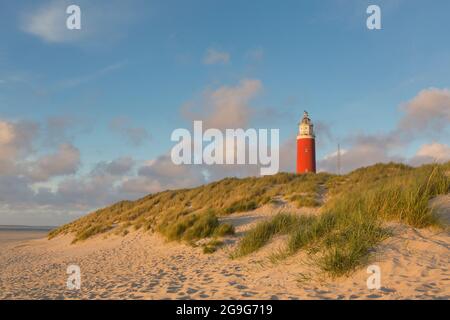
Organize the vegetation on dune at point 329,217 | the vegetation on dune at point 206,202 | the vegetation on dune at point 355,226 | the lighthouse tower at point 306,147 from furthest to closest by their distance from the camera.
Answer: the lighthouse tower at point 306,147, the vegetation on dune at point 206,202, the vegetation on dune at point 329,217, the vegetation on dune at point 355,226

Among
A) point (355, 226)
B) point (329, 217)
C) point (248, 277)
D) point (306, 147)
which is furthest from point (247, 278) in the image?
point (306, 147)

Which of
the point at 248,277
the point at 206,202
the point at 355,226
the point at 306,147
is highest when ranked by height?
the point at 306,147

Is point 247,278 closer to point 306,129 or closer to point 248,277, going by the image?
point 248,277

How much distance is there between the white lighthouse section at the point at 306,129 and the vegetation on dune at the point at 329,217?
1385cm

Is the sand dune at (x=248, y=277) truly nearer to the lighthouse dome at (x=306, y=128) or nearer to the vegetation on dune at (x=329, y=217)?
the vegetation on dune at (x=329, y=217)

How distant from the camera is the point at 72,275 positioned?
1155 cm

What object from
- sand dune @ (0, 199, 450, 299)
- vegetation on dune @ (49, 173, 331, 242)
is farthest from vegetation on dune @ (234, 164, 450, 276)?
vegetation on dune @ (49, 173, 331, 242)

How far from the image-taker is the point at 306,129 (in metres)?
39.3

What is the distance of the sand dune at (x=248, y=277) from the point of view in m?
6.72

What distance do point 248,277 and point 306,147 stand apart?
1229 inches

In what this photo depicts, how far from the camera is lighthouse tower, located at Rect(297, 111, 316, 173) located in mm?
38213

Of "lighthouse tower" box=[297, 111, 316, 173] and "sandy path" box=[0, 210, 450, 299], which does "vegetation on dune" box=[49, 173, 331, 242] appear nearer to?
"sandy path" box=[0, 210, 450, 299]

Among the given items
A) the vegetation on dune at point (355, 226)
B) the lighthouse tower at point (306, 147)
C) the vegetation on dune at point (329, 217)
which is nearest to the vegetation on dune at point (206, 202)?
the vegetation on dune at point (329, 217)
